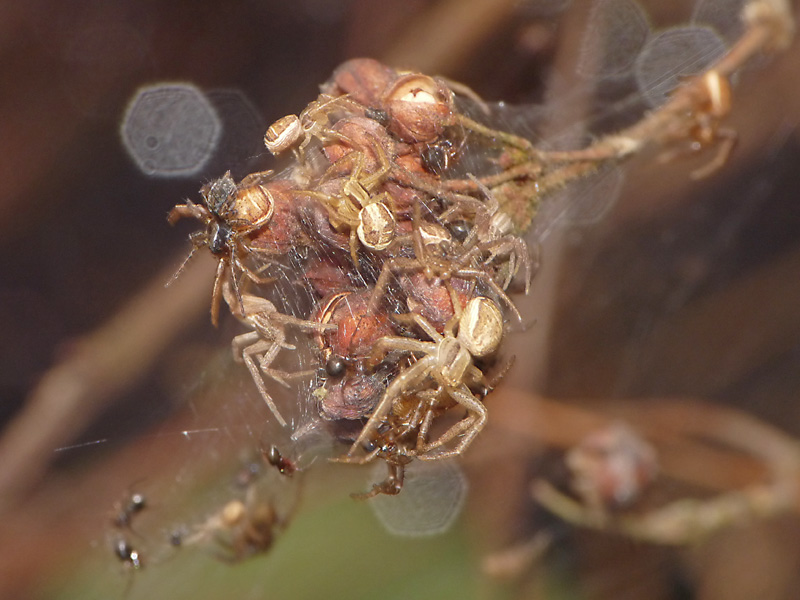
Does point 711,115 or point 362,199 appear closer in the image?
point 362,199

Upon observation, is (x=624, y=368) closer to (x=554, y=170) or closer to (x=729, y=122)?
(x=729, y=122)

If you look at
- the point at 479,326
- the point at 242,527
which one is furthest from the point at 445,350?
the point at 242,527

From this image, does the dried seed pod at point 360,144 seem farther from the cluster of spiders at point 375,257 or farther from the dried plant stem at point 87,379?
the dried plant stem at point 87,379

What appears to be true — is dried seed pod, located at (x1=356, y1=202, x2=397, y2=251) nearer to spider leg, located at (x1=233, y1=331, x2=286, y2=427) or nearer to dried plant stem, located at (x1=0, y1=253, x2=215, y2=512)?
spider leg, located at (x1=233, y1=331, x2=286, y2=427)

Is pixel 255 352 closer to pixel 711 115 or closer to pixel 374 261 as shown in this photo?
pixel 374 261

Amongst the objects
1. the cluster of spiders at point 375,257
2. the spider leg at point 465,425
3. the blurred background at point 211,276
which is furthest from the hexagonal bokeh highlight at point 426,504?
the cluster of spiders at point 375,257

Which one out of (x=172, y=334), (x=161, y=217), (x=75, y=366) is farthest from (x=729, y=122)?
(x=75, y=366)
